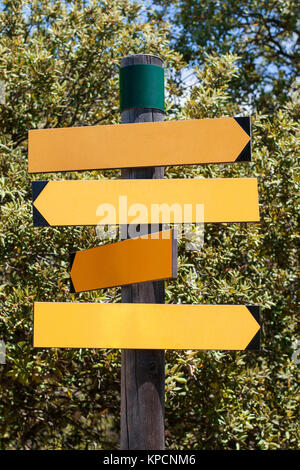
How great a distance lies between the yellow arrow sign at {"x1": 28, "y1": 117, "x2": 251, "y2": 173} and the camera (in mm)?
2557

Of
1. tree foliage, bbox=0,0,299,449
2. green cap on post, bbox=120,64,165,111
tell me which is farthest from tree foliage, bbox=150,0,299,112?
green cap on post, bbox=120,64,165,111

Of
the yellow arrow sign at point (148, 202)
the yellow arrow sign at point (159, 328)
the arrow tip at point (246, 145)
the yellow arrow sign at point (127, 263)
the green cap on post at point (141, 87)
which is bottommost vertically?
the yellow arrow sign at point (159, 328)

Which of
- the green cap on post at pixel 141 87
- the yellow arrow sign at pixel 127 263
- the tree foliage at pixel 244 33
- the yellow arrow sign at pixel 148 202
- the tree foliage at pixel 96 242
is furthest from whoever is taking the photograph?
the tree foliage at pixel 244 33

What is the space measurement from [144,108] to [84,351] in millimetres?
2380

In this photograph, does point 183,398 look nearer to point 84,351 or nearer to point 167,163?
point 84,351

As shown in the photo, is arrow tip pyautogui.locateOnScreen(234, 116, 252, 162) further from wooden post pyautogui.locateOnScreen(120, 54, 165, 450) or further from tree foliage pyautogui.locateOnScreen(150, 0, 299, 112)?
tree foliage pyautogui.locateOnScreen(150, 0, 299, 112)

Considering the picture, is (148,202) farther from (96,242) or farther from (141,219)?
(96,242)

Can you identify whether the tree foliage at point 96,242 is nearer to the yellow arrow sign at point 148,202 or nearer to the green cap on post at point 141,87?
the yellow arrow sign at point 148,202

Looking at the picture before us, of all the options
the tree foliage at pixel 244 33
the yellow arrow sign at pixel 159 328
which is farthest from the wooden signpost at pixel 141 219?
the tree foliage at pixel 244 33

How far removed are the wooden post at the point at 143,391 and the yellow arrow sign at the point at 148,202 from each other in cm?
36

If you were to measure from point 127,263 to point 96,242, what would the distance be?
2.11m

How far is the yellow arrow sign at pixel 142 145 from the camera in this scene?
2557 millimetres

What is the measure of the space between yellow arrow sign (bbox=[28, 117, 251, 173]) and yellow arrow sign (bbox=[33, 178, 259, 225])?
11cm
